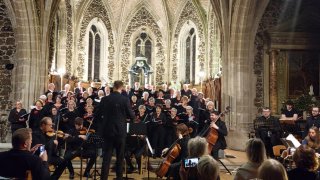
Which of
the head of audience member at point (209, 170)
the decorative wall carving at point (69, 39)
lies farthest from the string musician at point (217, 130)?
the decorative wall carving at point (69, 39)

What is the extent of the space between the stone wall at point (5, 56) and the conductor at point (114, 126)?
933 centimetres

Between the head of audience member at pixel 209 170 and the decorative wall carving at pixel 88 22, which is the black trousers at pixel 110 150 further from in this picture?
the decorative wall carving at pixel 88 22

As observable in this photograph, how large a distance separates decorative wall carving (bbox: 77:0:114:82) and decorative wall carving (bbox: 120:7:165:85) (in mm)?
701

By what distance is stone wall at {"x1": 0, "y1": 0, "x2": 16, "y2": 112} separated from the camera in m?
14.5

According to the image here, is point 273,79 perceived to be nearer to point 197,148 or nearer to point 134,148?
point 134,148

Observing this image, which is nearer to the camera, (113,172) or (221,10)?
(113,172)

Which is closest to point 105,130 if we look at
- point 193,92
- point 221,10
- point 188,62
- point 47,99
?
point 47,99

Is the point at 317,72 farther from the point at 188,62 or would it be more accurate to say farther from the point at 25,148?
the point at 25,148

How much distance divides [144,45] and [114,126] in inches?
678

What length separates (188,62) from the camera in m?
22.3

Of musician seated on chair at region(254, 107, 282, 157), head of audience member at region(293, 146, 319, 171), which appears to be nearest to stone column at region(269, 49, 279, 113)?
musician seated on chair at region(254, 107, 282, 157)

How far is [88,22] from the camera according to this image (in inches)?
853

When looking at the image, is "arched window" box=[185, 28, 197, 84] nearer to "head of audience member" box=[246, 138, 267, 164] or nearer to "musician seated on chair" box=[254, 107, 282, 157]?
"musician seated on chair" box=[254, 107, 282, 157]

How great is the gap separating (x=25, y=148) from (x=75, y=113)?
5521 millimetres
